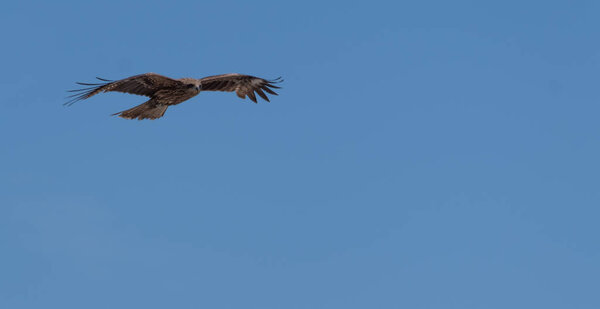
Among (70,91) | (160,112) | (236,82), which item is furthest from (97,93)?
(236,82)

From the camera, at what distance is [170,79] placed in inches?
1053

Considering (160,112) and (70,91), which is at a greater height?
(160,112)

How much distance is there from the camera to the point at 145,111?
27.7 metres

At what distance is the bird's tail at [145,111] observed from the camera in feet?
90.3

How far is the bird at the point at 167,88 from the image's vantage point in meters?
26.0

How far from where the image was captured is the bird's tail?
27.5 metres

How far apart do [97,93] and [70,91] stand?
133cm

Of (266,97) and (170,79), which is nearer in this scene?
(170,79)

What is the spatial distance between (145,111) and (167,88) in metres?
1.15

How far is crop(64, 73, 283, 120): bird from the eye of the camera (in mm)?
26000

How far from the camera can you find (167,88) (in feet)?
89.2

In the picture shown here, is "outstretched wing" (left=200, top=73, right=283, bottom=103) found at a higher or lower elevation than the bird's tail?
higher

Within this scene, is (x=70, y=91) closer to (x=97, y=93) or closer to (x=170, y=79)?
(x=97, y=93)

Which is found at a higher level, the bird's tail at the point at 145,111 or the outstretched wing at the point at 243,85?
the outstretched wing at the point at 243,85
